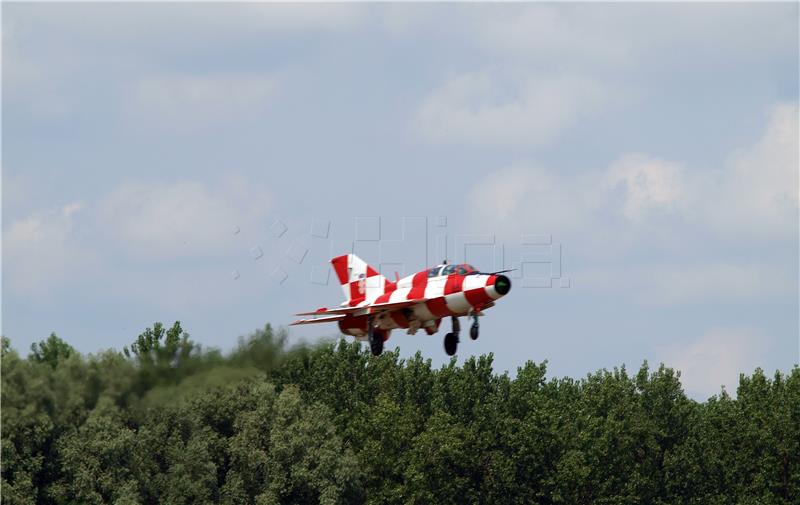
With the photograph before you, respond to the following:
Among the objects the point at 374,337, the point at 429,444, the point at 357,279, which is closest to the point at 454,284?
the point at 374,337

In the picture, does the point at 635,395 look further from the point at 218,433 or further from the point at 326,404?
the point at 218,433

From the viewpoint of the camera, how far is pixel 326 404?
125188 mm

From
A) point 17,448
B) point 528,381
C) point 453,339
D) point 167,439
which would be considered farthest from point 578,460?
point 453,339

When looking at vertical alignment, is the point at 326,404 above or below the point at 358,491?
above

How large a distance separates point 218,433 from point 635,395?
37859 millimetres

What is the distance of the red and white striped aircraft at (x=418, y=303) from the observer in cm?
6206

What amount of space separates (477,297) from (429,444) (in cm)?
5710

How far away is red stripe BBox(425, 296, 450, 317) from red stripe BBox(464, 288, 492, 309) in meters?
1.32

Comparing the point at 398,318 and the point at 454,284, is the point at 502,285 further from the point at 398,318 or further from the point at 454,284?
the point at 398,318

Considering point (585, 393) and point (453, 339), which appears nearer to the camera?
point (453, 339)

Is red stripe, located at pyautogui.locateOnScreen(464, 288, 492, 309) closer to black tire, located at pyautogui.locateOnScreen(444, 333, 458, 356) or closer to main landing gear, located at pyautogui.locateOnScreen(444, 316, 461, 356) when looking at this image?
main landing gear, located at pyautogui.locateOnScreen(444, 316, 461, 356)

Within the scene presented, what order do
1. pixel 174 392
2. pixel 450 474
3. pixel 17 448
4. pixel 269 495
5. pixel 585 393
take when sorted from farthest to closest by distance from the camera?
pixel 585 393
pixel 450 474
pixel 269 495
pixel 17 448
pixel 174 392

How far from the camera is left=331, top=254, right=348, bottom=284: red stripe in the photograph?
7144cm

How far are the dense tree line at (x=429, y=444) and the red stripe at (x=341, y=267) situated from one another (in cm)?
2840
